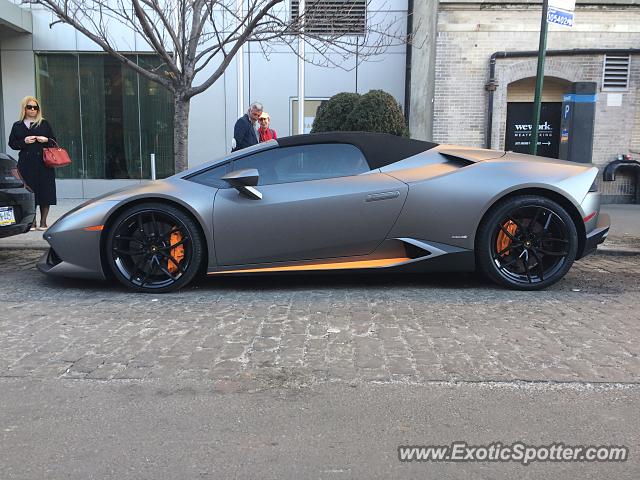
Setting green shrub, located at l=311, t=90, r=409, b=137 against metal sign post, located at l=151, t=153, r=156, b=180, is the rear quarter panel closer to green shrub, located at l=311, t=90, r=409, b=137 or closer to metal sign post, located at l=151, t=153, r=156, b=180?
green shrub, located at l=311, t=90, r=409, b=137

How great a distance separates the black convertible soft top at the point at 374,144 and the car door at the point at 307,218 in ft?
0.58

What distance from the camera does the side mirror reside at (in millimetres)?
4688

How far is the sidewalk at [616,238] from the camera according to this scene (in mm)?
7242

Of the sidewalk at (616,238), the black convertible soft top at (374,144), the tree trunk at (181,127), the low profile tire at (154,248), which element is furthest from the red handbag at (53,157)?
the black convertible soft top at (374,144)

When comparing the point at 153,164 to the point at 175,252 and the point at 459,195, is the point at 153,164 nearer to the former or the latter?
the point at 175,252

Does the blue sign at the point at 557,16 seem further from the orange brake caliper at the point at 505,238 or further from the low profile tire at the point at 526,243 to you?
the orange brake caliper at the point at 505,238

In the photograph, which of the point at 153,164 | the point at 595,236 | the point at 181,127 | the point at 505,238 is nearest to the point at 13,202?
the point at 181,127

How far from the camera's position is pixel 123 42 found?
12.7 meters

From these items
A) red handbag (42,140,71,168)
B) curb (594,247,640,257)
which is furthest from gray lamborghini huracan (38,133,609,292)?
red handbag (42,140,71,168)

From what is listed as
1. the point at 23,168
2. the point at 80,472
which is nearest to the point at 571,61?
the point at 23,168

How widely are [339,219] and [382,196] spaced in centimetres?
42

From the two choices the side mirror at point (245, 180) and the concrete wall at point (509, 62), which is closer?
the side mirror at point (245, 180)

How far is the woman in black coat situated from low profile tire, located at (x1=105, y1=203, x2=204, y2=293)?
3.75m

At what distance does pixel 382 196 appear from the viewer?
4816 millimetres
